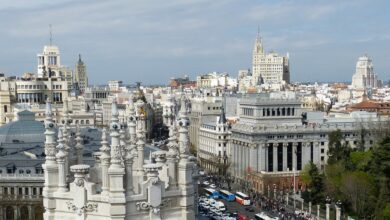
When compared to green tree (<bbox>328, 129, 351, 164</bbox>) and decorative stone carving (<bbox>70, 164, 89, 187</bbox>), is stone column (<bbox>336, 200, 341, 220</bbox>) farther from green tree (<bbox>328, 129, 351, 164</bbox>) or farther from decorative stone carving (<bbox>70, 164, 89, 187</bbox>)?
decorative stone carving (<bbox>70, 164, 89, 187</bbox>)

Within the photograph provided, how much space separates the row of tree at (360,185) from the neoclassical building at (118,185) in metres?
34.9

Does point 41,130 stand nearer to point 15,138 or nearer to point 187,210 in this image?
point 15,138

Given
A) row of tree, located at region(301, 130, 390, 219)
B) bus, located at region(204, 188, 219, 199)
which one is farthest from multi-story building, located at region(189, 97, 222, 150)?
row of tree, located at region(301, 130, 390, 219)

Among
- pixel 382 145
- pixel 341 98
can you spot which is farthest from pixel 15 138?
pixel 341 98

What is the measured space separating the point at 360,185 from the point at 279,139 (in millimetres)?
24623

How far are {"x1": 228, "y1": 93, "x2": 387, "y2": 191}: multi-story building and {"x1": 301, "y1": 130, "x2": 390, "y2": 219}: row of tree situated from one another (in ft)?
44.9

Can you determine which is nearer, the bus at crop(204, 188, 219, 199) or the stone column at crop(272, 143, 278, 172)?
the bus at crop(204, 188, 219, 199)

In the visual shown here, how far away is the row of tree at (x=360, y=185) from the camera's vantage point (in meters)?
50.8

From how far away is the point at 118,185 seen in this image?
42.9 feet

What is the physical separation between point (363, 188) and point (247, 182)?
25.8m

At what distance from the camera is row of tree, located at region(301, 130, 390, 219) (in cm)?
5075

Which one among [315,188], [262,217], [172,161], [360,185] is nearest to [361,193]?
[360,185]

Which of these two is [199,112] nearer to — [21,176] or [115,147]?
[21,176]

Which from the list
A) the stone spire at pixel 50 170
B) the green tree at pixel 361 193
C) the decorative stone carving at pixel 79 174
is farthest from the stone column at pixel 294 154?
the decorative stone carving at pixel 79 174
